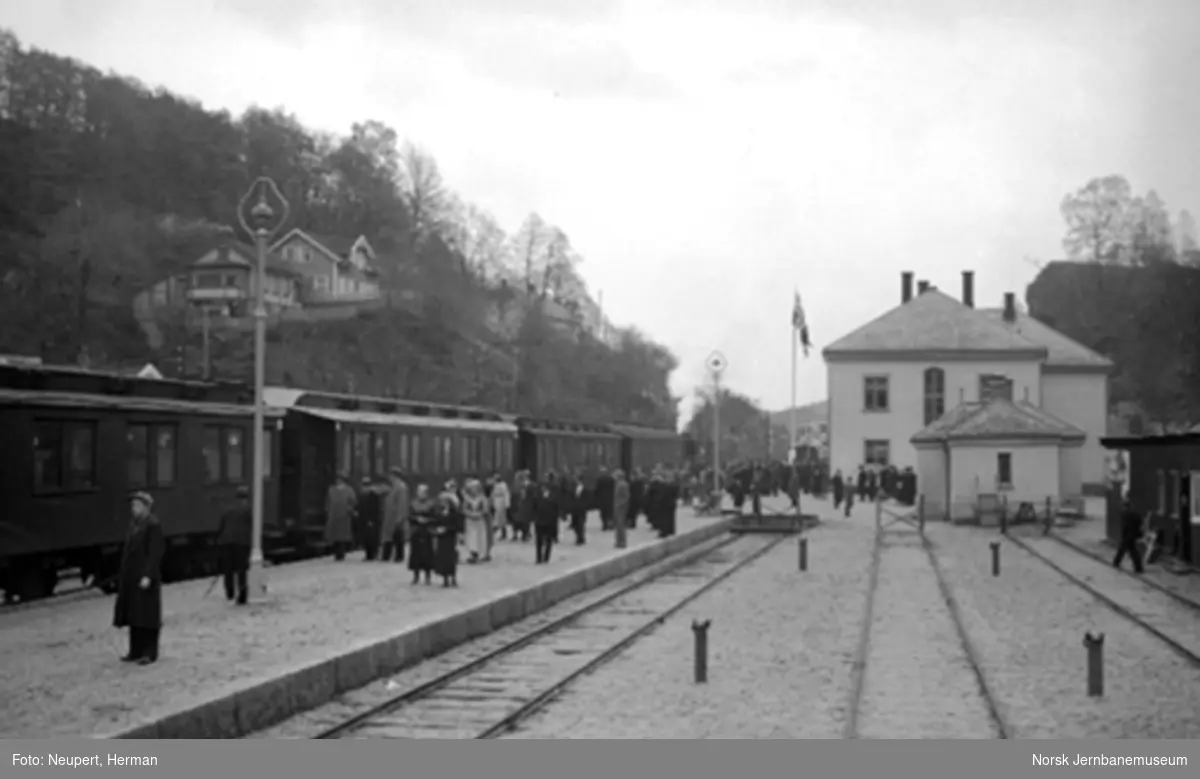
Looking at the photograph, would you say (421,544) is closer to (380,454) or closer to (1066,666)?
(380,454)

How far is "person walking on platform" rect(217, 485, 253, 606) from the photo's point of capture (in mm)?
17734

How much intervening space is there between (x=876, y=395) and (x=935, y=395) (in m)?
2.82

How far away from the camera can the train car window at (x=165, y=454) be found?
2078 centimetres

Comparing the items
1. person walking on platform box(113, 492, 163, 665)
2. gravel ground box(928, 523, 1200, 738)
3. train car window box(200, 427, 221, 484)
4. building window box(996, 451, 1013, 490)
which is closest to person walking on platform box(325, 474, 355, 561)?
train car window box(200, 427, 221, 484)

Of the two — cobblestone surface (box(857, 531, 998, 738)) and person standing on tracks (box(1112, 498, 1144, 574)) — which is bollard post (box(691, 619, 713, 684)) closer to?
cobblestone surface (box(857, 531, 998, 738))

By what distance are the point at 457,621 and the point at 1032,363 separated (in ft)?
168

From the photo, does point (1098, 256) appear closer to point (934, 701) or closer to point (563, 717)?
point (934, 701)

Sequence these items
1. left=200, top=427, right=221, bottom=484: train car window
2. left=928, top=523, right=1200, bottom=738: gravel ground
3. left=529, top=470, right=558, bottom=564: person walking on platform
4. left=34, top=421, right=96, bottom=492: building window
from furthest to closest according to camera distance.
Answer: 1. left=529, top=470, right=558, bottom=564: person walking on platform
2. left=200, top=427, right=221, bottom=484: train car window
3. left=34, top=421, right=96, bottom=492: building window
4. left=928, top=523, right=1200, bottom=738: gravel ground

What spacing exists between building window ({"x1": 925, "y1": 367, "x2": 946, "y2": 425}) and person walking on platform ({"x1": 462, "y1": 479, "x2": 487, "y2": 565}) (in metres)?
46.2

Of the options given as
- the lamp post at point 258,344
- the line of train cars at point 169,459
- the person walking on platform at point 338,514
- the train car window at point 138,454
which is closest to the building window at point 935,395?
the line of train cars at point 169,459

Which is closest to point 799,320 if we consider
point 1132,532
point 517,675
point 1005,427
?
point 1005,427

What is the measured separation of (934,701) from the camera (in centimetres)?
1309

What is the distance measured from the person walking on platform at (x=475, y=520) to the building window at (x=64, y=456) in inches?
271

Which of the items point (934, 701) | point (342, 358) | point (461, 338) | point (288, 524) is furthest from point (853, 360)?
point (934, 701)
